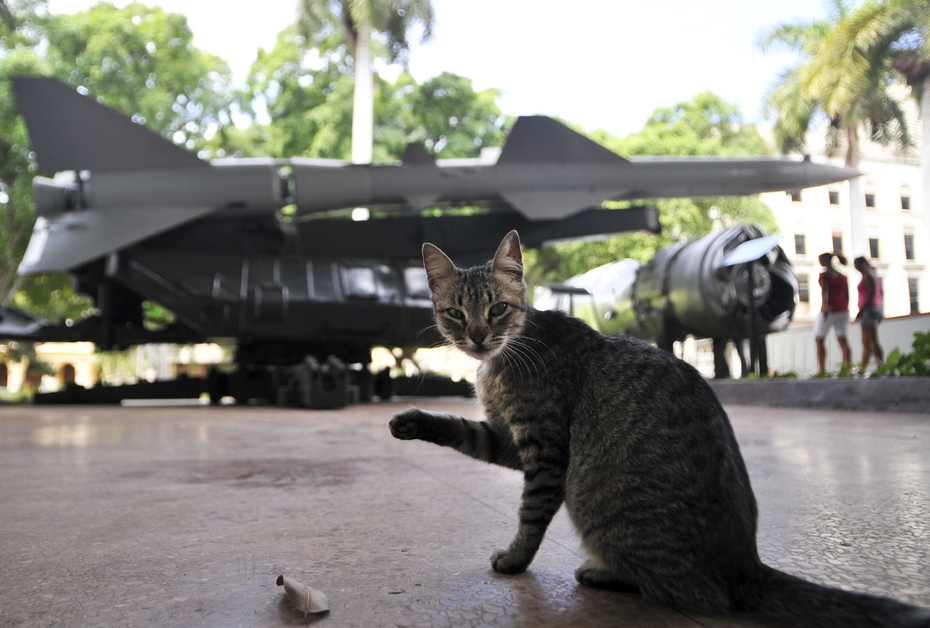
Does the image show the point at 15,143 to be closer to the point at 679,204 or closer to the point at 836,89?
the point at 679,204

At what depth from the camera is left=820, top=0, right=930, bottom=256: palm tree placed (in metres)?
18.5

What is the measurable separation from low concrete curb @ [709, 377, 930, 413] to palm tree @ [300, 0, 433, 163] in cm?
1090

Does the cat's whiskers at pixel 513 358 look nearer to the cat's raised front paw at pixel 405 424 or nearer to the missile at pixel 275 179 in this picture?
the cat's raised front paw at pixel 405 424

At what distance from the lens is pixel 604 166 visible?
11.3 metres

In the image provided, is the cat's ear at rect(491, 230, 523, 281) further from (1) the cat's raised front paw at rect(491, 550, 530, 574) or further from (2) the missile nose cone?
(2) the missile nose cone

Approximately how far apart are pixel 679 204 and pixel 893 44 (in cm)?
725

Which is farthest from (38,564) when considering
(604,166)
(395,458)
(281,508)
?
(604,166)

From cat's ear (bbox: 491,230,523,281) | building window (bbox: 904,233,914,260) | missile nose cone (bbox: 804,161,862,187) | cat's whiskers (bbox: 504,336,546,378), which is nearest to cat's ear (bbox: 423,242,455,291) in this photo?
cat's ear (bbox: 491,230,523,281)

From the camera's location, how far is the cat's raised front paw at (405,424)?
184 cm

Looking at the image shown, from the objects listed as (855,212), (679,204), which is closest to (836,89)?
(855,212)

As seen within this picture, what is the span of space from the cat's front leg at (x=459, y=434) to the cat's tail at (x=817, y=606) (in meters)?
0.70

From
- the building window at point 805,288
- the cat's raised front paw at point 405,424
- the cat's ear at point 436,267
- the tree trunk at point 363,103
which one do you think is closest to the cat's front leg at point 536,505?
the cat's raised front paw at point 405,424

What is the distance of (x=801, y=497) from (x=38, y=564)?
2.61 metres

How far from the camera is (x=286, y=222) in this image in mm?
11461
